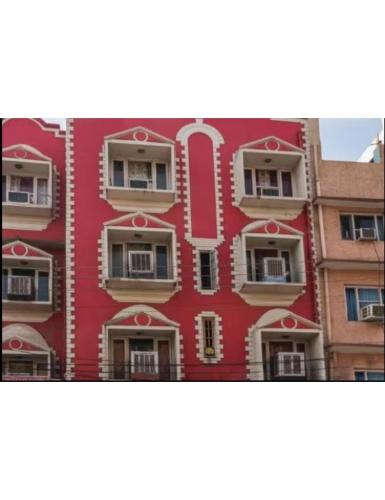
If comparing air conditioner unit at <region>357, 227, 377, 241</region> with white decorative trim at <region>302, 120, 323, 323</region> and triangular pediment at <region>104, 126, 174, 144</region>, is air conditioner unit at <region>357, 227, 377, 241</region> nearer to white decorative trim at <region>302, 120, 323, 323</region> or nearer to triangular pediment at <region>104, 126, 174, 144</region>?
white decorative trim at <region>302, 120, 323, 323</region>

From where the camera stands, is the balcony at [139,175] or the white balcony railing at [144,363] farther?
the balcony at [139,175]

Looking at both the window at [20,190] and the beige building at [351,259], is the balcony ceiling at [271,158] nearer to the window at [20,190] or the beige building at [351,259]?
the beige building at [351,259]

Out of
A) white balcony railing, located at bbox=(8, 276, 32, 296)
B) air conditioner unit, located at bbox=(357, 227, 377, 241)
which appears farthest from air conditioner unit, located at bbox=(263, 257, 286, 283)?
white balcony railing, located at bbox=(8, 276, 32, 296)

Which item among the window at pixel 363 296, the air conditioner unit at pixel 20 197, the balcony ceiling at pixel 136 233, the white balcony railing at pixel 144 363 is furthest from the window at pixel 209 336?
the air conditioner unit at pixel 20 197

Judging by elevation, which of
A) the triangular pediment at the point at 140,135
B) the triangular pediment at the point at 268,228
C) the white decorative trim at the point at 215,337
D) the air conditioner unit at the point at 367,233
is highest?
the triangular pediment at the point at 140,135

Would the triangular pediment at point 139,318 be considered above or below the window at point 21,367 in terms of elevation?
above

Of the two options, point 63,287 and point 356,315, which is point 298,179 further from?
point 63,287
